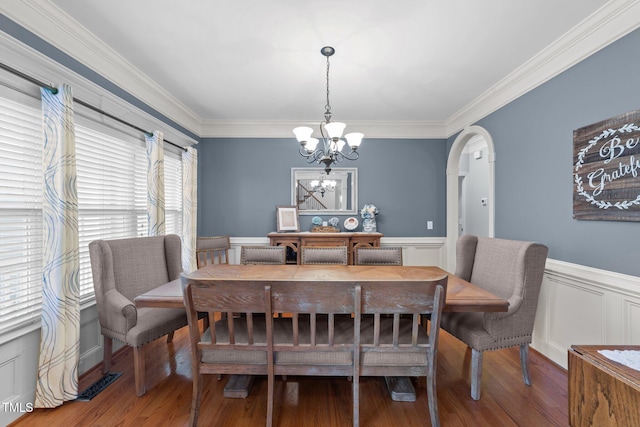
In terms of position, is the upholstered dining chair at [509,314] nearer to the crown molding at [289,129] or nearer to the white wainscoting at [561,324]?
the white wainscoting at [561,324]

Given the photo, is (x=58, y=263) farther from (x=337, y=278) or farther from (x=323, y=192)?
→ (x=323, y=192)

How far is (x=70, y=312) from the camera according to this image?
1.93 metres

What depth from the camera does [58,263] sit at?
1.88 meters

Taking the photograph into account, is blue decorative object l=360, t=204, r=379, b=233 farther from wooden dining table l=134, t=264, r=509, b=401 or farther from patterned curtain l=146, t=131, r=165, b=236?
patterned curtain l=146, t=131, r=165, b=236

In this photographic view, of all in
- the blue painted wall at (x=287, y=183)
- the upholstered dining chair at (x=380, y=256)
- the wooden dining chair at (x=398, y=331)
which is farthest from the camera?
the blue painted wall at (x=287, y=183)

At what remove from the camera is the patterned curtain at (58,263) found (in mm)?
1842

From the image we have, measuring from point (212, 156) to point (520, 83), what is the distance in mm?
3977

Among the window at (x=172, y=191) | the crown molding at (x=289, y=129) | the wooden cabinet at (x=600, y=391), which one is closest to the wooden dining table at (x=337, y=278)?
the wooden cabinet at (x=600, y=391)

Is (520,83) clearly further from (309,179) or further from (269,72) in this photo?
(309,179)

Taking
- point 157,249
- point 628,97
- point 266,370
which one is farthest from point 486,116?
point 157,249

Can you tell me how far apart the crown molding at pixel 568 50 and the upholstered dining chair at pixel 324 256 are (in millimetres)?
2373

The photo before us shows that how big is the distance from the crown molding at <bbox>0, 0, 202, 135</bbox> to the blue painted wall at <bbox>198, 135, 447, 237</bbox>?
1230mm

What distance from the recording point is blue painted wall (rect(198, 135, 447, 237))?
14.4 ft

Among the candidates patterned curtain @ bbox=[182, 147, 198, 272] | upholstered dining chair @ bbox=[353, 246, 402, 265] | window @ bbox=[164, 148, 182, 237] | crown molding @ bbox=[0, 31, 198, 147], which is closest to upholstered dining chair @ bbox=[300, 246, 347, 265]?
upholstered dining chair @ bbox=[353, 246, 402, 265]
